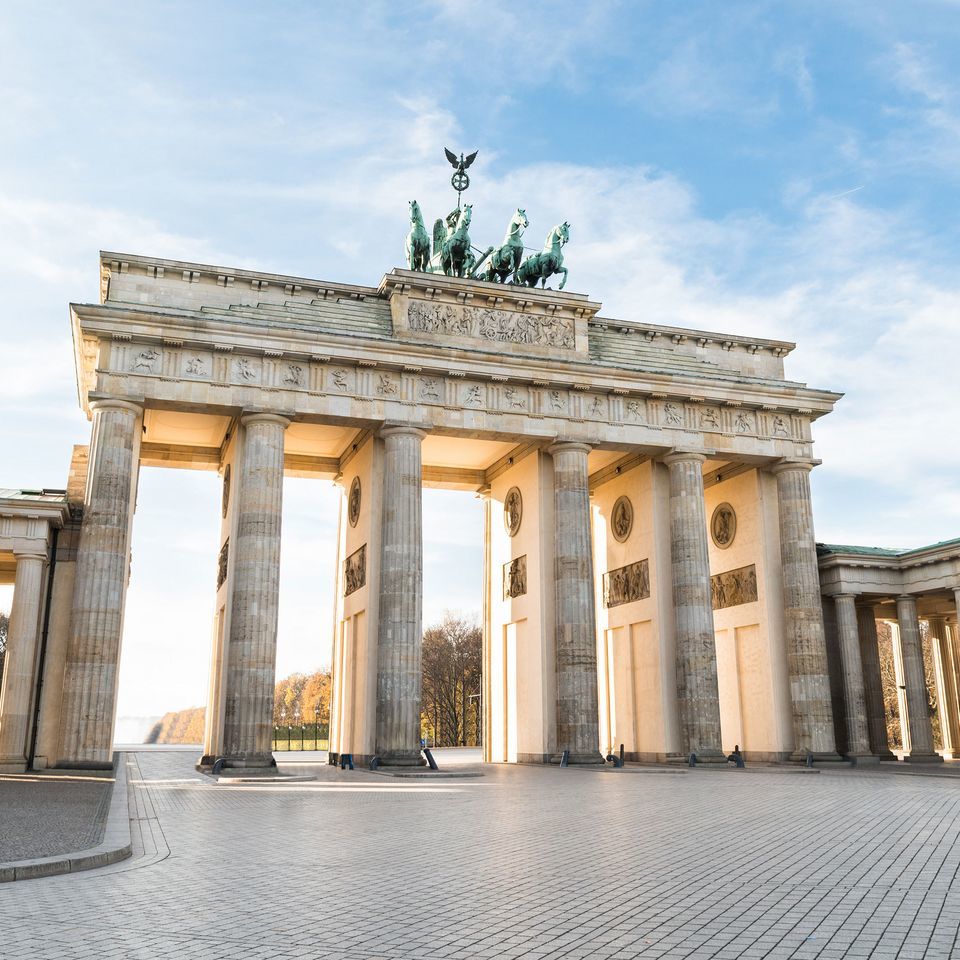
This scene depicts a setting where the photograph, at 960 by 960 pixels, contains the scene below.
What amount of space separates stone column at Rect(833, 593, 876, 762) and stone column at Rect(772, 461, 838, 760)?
1.32 metres

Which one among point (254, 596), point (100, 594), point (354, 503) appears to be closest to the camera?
point (100, 594)

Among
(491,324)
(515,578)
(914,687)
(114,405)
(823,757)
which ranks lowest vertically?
(823,757)

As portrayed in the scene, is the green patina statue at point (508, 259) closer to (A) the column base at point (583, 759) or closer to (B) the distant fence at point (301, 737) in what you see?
(A) the column base at point (583, 759)

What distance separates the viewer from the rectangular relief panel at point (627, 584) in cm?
3881

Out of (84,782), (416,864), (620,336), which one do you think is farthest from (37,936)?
(620,336)

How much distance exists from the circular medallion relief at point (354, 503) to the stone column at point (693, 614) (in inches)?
471

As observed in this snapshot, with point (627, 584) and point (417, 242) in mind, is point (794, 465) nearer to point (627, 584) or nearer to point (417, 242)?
point (627, 584)

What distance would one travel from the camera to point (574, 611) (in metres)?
34.6

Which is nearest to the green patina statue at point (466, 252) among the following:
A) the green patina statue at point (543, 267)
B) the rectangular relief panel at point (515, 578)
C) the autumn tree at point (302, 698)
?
the green patina statue at point (543, 267)

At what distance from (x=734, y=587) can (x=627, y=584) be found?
4609mm

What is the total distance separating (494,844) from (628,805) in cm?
621

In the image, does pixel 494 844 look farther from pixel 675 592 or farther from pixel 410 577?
pixel 675 592

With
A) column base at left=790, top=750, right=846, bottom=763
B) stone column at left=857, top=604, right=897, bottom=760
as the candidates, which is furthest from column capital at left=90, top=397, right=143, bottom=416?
stone column at left=857, top=604, right=897, bottom=760

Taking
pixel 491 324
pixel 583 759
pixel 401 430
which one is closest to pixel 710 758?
pixel 583 759
